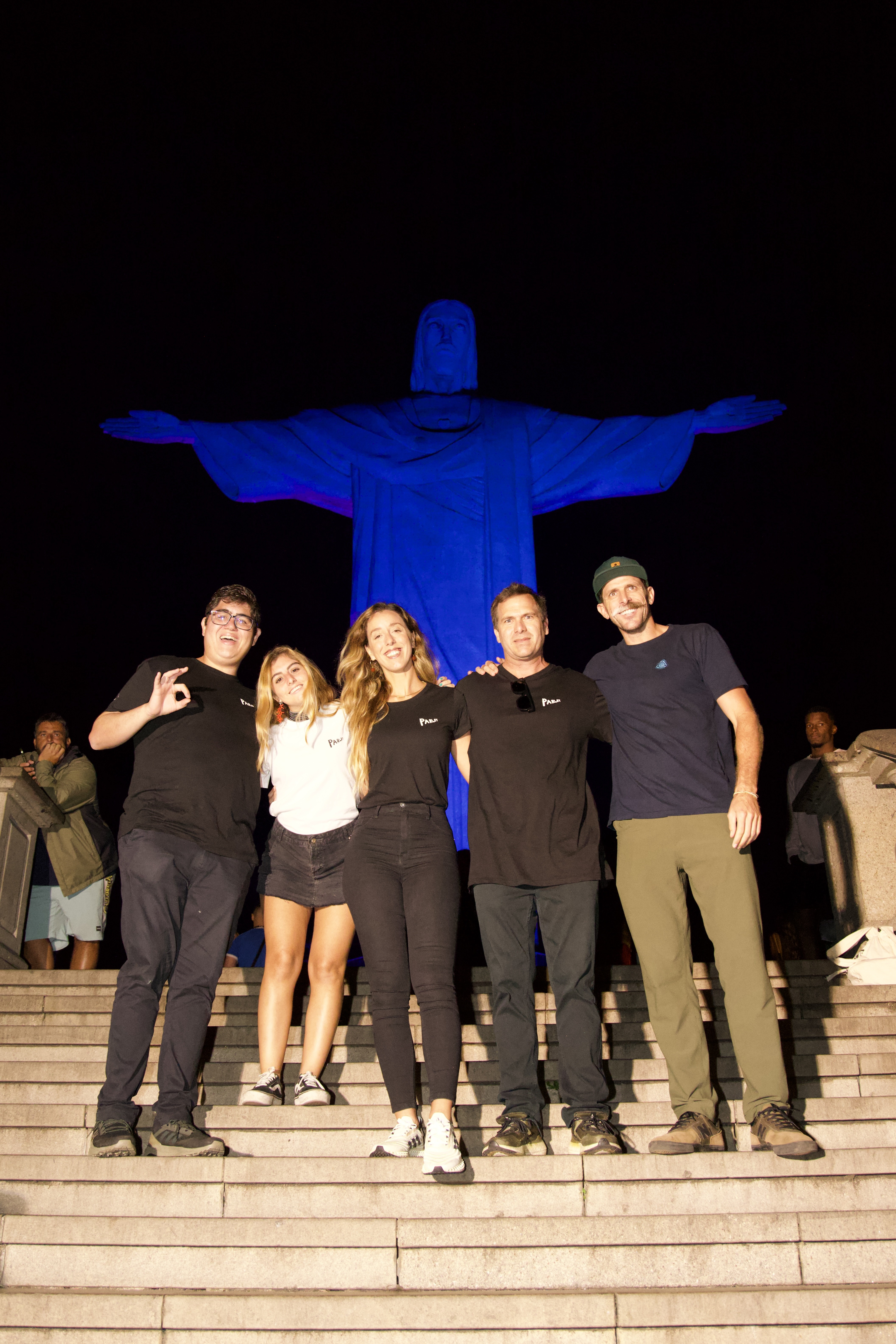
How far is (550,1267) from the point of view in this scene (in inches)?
113

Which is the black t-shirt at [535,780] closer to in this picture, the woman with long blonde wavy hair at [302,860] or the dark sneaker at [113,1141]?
the woman with long blonde wavy hair at [302,860]

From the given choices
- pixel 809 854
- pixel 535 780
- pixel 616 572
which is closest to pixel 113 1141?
pixel 535 780

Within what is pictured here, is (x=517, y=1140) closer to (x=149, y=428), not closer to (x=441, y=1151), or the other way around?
(x=441, y=1151)

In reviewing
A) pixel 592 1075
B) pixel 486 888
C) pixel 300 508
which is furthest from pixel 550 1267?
pixel 300 508

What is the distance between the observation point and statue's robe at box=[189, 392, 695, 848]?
7.57m

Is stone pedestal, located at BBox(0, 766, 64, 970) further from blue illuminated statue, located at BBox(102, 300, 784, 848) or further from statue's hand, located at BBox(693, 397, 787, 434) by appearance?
statue's hand, located at BBox(693, 397, 787, 434)

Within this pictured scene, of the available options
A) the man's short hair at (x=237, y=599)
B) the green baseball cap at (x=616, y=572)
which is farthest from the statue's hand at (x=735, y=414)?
the man's short hair at (x=237, y=599)

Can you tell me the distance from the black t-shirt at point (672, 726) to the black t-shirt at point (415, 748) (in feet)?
1.80

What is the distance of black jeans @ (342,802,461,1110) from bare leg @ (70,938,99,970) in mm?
3428

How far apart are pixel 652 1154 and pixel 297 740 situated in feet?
5.97

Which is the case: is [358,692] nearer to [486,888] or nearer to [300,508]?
[486,888]

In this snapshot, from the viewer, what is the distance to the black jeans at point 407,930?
3.19 meters

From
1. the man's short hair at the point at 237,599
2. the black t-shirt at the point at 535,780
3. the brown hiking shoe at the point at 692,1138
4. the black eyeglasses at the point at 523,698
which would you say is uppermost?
the man's short hair at the point at 237,599

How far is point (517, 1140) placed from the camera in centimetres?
314
